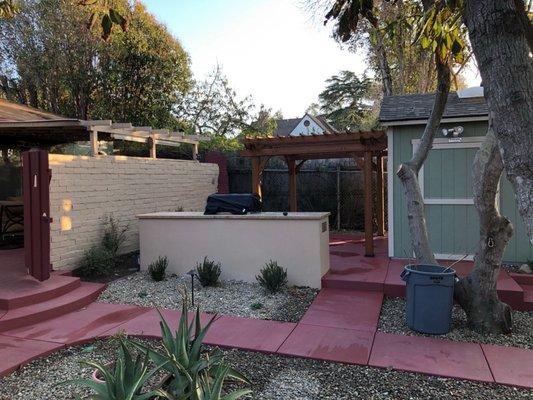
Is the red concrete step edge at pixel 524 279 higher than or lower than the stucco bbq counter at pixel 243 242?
lower

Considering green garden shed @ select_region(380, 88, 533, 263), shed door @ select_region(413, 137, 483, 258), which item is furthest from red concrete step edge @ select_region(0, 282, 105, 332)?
shed door @ select_region(413, 137, 483, 258)

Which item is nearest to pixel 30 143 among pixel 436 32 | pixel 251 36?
pixel 251 36

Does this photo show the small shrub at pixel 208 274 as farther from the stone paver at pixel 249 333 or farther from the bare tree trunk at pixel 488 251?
the bare tree trunk at pixel 488 251

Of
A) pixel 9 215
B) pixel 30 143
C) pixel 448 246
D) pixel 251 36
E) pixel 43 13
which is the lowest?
pixel 448 246

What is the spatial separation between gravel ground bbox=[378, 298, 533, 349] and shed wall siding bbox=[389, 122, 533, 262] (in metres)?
2.13

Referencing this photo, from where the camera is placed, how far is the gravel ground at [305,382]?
3291mm

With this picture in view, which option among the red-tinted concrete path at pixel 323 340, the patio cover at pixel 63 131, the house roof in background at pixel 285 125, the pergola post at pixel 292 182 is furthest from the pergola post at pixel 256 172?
the house roof in background at pixel 285 125

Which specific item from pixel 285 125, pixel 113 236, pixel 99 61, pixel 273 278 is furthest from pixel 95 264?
pixel 285 125

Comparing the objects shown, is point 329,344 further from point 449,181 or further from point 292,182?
point 292,182

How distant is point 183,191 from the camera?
10.3 meters

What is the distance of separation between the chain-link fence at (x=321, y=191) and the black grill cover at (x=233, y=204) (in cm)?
459

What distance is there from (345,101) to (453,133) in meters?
36.3

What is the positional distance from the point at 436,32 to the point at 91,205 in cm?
601

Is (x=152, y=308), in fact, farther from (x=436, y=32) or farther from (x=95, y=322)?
(x=436, y=32)
